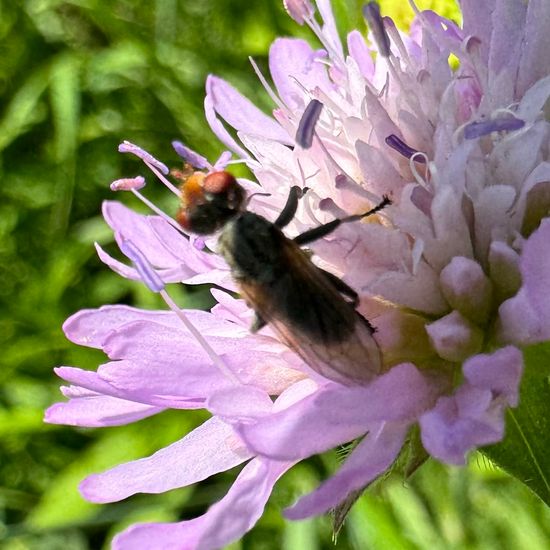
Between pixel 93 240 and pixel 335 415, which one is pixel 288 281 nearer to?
pixel 335 415

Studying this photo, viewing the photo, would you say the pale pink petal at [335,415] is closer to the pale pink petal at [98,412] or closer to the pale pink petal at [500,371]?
the pale pink petal at [500,371]

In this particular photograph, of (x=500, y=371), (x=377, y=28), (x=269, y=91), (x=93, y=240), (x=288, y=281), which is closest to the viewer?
(x=500, y=371)

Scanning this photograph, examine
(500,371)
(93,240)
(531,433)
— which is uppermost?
(500,371)

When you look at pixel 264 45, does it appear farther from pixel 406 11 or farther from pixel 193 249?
pixel 193 249

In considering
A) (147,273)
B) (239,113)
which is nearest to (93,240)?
(239,113)

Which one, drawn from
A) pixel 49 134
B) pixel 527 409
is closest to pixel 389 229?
pixel 527 409
